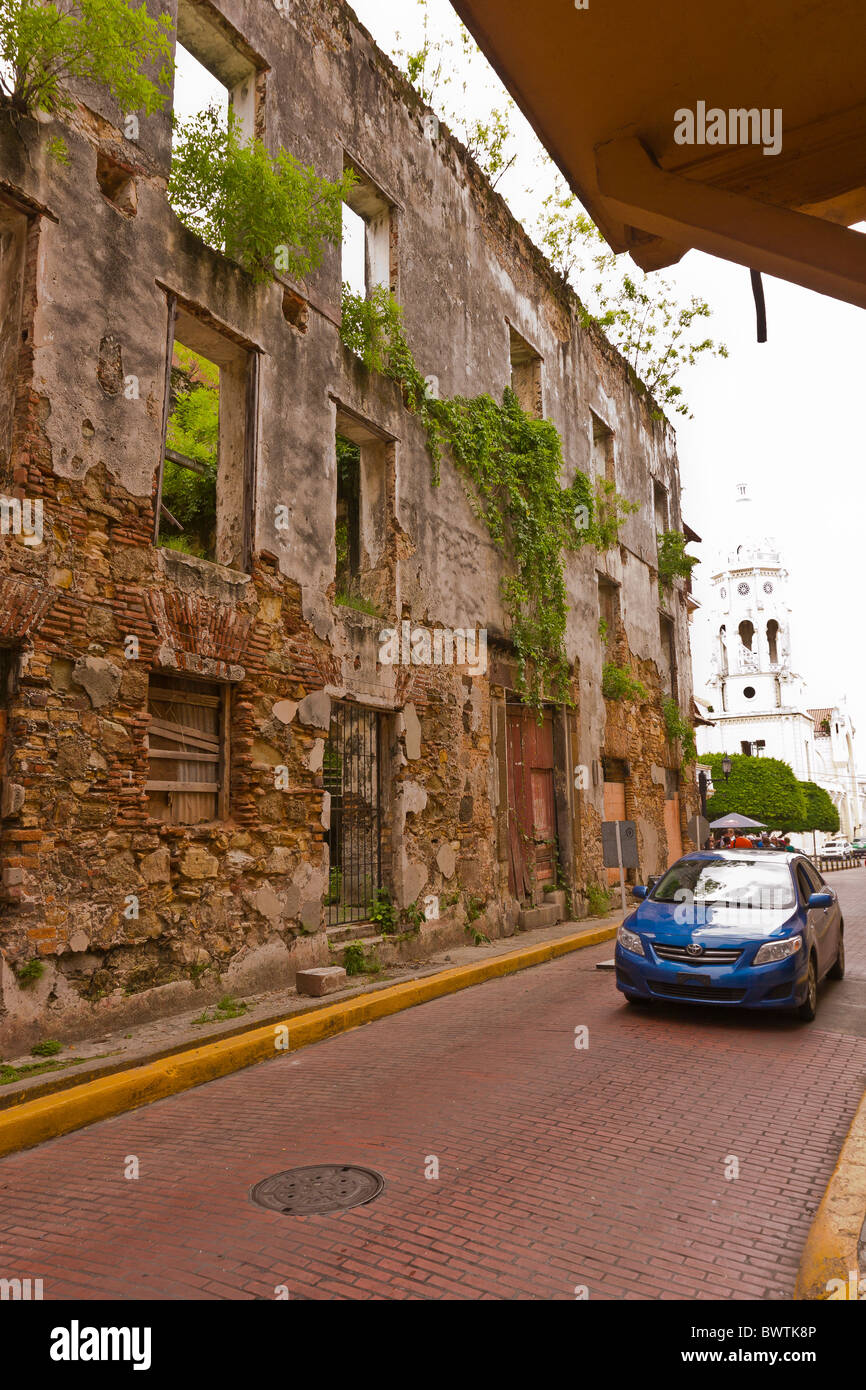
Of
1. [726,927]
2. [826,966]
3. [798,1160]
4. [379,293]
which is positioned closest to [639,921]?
[726,927]

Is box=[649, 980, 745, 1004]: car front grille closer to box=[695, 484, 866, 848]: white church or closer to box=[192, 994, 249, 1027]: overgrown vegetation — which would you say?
box=[192, 994, 249, 1027]: overgrown vegetation

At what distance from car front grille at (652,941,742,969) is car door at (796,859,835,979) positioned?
1.03m

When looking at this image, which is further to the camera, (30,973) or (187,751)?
(187,751)

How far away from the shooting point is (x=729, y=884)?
8.73 m

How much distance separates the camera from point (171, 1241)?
3900 mm

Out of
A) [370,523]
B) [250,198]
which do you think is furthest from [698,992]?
[250,198]

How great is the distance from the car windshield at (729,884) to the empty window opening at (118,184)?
820 cm

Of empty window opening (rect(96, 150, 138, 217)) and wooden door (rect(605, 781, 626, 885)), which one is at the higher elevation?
empty window opening (rect(96, 150, 138, 217))

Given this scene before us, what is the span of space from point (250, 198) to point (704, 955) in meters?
8.60

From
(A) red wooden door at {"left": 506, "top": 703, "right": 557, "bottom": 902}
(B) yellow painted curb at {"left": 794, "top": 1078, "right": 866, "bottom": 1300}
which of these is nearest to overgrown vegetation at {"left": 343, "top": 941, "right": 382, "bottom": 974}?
(A) red wooden door at {"left": 506, "top": 703, "right": 557, "bottom": 902}

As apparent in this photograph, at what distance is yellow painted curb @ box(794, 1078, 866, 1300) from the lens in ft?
11.5

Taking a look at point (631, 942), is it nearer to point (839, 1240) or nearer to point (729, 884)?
point (729, 884)

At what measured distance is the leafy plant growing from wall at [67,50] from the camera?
22.6 ft
